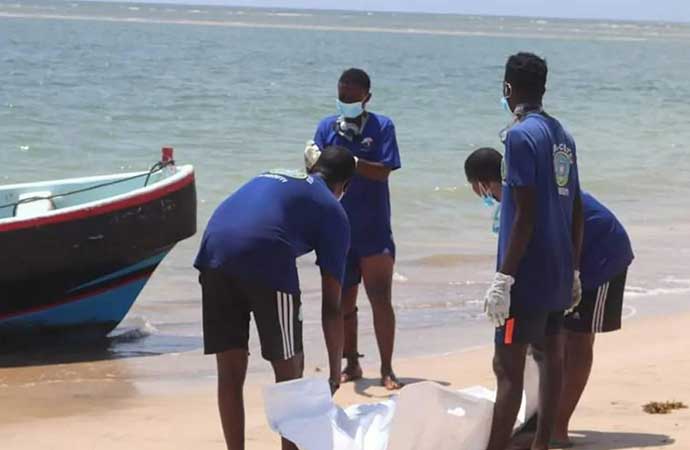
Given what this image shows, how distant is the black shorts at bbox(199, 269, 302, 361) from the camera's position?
5344 millimetres

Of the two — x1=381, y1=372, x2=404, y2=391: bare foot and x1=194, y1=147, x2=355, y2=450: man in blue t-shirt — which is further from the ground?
x1=194, y1=147, x2=355, y2=450: man in blue t-shirt

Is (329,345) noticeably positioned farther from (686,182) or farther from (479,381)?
(686,182)

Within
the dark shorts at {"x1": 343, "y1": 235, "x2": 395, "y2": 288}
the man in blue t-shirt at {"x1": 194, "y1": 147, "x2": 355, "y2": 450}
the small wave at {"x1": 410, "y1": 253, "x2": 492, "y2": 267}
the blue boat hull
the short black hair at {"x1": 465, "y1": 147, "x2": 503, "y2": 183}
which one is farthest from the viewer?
the small wave at {"x1": 410, "y1": 253, "x2": 492, "y2": 267}

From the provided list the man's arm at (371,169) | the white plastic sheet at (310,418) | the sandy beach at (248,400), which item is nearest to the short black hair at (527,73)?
the white plastic sheet at (310,418)

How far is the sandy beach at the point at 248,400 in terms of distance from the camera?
6359 mm

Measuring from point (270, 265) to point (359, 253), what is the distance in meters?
2.19

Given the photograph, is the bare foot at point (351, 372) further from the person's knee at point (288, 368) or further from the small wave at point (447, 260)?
the small wave at point (447, 260)

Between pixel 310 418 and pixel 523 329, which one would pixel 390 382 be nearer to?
pixel 310 418

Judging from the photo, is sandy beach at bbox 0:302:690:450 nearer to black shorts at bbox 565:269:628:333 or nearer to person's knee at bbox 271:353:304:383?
black shorts at bbox 565:269:628:333

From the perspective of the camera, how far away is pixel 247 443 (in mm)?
6242

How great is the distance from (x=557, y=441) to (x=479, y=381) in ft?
6.36

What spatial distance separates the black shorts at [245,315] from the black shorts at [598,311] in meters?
1.24

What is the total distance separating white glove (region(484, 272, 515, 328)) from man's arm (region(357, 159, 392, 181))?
229cm

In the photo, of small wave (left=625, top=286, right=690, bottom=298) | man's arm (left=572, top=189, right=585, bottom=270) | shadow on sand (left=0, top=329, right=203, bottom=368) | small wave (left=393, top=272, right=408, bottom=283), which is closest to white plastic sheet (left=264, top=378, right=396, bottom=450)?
man's arm (left=572, top=189, right=585, bottom=270)
